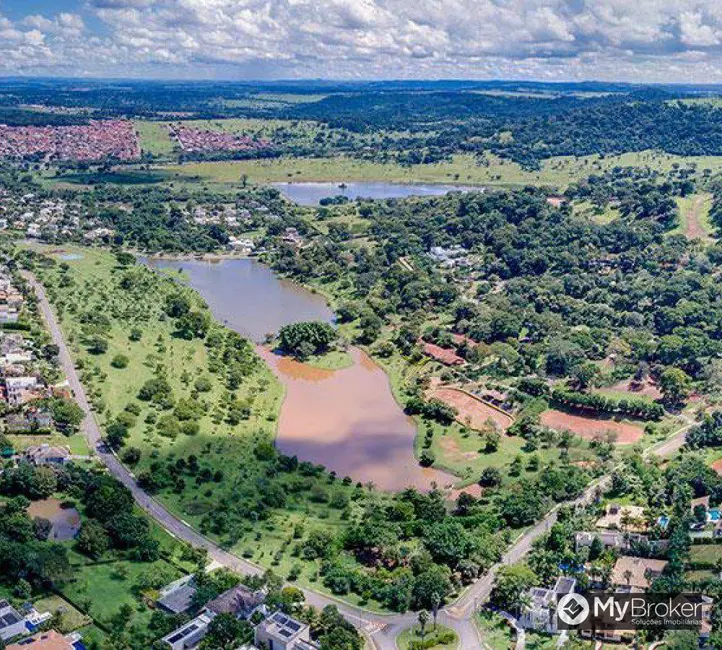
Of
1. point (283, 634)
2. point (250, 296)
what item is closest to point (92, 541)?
point (283, 634)

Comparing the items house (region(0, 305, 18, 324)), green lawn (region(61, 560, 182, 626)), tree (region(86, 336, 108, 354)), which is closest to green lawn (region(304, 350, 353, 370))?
tree (region(86, 336, 108, 354))

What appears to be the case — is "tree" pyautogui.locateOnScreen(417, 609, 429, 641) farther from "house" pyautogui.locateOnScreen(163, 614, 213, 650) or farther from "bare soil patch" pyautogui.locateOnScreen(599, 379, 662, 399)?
"bare soil patch" pyautogui.locateOnScreen(599, 379, 662, 399)

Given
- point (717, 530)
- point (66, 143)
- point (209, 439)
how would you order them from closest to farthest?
point (717, 530), point (209, 439), point (66, 143)

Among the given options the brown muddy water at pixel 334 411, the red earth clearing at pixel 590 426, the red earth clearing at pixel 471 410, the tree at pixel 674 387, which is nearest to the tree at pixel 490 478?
the brown muddy water at pixel 334 411

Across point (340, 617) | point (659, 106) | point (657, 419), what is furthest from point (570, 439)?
point (659, 106)

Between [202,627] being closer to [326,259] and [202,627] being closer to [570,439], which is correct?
[570,439]

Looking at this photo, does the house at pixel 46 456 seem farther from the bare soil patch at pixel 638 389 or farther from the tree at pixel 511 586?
the bare soil patch at pixel 638 389

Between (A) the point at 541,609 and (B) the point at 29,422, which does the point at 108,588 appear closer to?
(B) the point at 29,422
